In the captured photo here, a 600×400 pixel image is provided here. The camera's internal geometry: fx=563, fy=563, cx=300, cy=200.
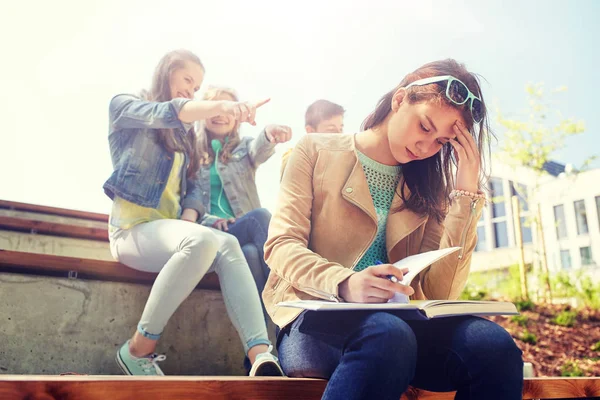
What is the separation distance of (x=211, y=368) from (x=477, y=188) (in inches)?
48.4

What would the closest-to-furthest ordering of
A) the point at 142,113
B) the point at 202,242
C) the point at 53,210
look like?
the point at 202,242, the point at 142,113, the point at 53,210

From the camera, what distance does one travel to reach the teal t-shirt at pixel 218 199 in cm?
265

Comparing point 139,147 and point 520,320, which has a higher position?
point 139,147

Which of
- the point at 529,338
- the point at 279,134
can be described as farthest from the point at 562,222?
the point at 279,134

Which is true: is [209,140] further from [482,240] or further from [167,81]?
[482,240]

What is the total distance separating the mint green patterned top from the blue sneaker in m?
0.82

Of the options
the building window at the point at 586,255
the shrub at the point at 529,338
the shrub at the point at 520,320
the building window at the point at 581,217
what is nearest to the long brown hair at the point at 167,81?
the shrub at the point at 529,338

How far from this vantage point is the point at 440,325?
4.07 ft

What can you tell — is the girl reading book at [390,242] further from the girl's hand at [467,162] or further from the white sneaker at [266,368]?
the white sneaker at [266,368]

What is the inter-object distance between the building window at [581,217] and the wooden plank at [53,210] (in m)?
14.9

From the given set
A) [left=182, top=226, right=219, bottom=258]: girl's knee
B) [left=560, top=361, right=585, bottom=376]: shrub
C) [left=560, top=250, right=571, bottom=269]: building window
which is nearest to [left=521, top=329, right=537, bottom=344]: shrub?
[left=560, top=361, right=585, bottom=376]: shrub

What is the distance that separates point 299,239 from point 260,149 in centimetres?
141

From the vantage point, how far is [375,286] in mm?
1155

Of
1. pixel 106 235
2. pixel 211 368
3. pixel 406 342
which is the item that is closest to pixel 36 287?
pixel 211 368
